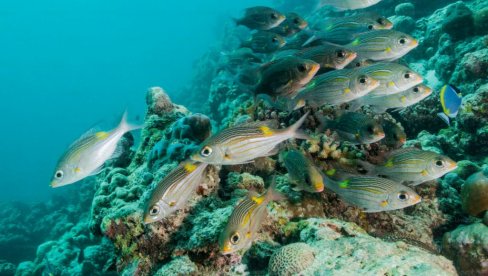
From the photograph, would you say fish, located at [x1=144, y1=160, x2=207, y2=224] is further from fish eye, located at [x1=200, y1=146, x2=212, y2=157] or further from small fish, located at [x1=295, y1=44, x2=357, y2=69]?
small fish, located at [x1=295, y1=44, x2=357, y2=69]

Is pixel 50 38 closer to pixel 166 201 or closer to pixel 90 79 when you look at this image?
pixel 90 79

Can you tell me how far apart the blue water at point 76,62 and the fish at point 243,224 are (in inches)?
1821

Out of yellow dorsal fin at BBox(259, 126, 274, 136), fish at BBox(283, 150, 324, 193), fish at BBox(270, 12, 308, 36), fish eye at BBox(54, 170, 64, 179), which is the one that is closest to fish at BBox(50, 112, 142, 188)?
fish eye at BBox(54, 170, 64, 179)

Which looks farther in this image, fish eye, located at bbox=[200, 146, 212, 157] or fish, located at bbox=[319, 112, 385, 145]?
fish, located at bbox=[319, 112, 385, 145]

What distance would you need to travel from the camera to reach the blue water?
7275 centimetres

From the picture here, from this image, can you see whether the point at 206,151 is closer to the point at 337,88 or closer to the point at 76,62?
the point at 337,88

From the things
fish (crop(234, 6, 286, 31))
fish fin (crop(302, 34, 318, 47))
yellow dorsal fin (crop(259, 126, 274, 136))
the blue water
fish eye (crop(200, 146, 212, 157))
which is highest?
the blue water

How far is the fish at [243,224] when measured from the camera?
2629 mm

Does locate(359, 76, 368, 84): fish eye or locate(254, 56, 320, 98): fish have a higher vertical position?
locate(254, 56, 320, 98): fish

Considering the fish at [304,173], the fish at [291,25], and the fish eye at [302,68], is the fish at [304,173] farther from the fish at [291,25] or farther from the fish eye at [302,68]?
the fish at [291,25]

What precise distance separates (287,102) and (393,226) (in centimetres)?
202

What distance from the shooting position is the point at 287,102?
161 inches

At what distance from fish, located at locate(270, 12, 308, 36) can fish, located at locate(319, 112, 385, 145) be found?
3183mm

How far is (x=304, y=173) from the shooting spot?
3232 mm
